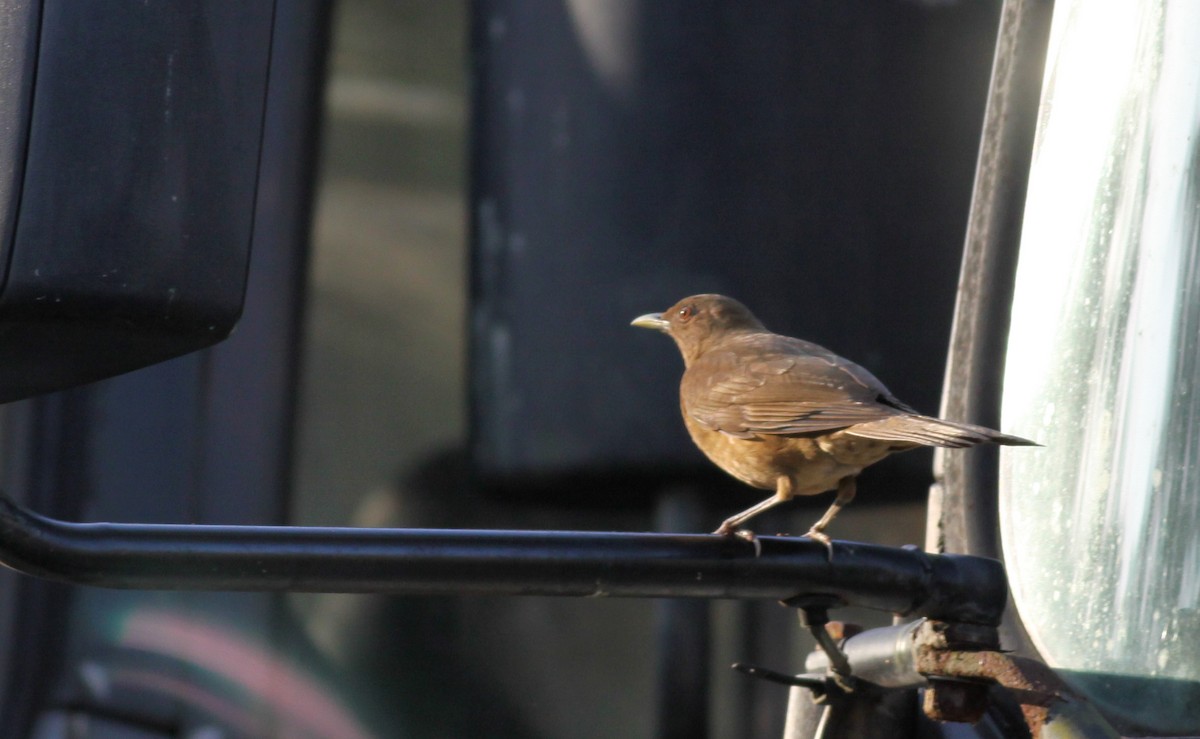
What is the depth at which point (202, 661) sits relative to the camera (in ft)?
12.1

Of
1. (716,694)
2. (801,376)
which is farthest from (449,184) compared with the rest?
(801,376)

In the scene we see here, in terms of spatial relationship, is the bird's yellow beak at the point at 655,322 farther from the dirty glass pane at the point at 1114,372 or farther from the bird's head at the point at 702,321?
the dirty glass pane at the point at 1114,372

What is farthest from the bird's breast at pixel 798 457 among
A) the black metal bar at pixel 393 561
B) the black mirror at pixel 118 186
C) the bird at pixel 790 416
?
the black mirror at pixel 118 186

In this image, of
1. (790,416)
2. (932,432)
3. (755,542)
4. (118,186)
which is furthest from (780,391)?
(118,186)

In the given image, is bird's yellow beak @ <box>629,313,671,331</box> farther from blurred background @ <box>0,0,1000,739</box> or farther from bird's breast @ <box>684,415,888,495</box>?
bird's breast @ <box>684,415,888,495</box>

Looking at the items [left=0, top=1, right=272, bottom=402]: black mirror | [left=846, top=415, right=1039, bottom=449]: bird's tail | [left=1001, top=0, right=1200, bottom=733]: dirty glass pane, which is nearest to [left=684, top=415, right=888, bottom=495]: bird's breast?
[left=846, top=415, right=1039, bottom=449]: bird's tail

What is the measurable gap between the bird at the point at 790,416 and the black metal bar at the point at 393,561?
0.87 meters

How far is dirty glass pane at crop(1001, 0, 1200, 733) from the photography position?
183cm

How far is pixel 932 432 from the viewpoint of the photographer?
6.95 ft

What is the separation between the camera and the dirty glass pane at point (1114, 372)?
6.01 feet

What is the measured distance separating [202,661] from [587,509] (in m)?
1.08

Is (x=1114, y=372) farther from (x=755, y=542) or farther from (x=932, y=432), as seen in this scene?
(x=755, y=542)

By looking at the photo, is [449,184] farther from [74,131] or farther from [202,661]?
[74,131]

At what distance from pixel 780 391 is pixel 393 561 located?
1.56 m
